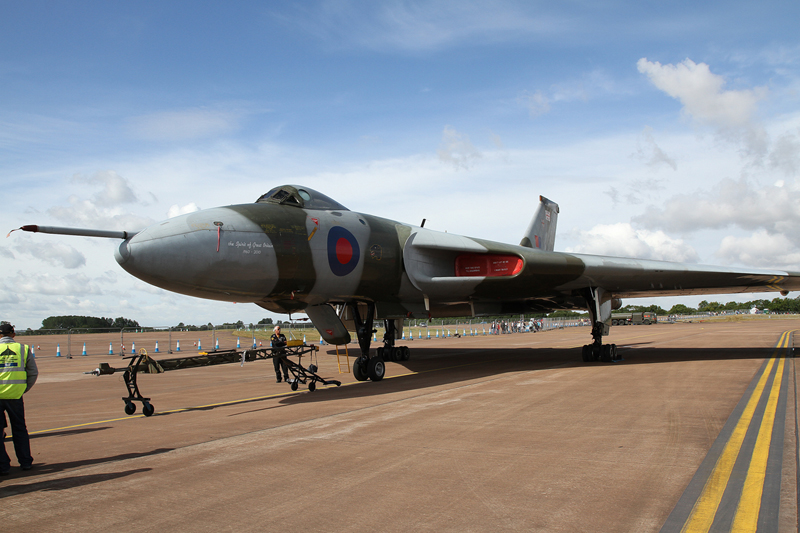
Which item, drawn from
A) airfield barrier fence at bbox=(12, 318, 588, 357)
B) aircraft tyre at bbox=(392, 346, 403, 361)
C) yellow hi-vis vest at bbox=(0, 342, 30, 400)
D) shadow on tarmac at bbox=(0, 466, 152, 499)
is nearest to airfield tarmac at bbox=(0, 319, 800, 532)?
shadow on tarmac at bbox=(0, 466, 152, 499)

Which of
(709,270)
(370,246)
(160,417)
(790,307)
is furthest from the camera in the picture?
(790,307)

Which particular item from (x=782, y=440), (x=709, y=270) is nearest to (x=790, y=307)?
(x=709, y=270)

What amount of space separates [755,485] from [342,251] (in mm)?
7485

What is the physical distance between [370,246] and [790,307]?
5905 inches

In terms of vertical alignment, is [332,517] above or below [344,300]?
below

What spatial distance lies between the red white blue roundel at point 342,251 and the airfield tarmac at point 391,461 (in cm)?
234

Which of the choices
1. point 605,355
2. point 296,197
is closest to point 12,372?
point 296,197

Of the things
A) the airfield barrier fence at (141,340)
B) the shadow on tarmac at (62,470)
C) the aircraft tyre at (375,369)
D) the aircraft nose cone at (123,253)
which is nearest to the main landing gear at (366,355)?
the aircraft tyre at (375,369)

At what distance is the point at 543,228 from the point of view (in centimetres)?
2050

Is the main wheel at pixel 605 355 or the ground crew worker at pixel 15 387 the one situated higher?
the ground crew worker at pixel 15 387

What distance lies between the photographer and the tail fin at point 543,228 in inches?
770

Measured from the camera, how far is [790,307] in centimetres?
12750

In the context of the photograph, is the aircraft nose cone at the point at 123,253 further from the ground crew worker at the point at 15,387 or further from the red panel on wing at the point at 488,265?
the red panel on wing at the point at 488,265

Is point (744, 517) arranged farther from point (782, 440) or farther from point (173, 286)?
point (173, 286)
